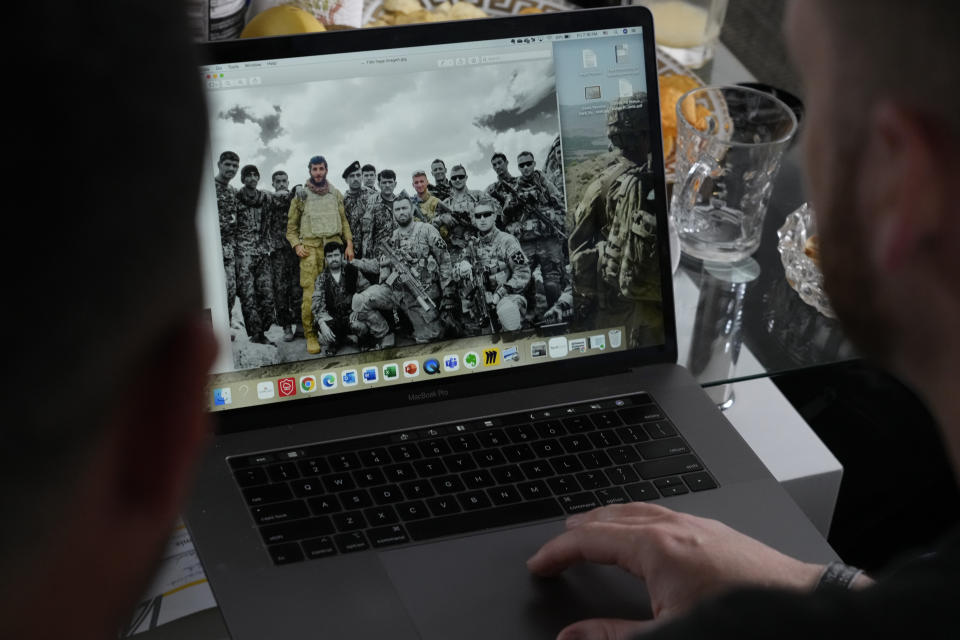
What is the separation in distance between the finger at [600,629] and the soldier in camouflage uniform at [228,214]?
0.38 m

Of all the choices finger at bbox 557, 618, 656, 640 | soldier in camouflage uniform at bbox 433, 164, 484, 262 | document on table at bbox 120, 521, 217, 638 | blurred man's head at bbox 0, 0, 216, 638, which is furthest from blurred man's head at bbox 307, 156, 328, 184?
blurred man's head at bbox 0, 0, 216, 638

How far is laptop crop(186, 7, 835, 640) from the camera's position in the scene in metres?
0.87

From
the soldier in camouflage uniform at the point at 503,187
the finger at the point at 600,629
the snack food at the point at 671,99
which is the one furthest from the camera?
the snack food at the point at 671,99

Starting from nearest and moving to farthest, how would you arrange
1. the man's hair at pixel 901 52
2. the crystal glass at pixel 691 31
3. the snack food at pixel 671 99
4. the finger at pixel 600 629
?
1. the man's hair at pixel 901 52
2. the finger at pixel 600 629
3. the snack food at pixel 671 99
4. the crystal glass at pixel 691 31

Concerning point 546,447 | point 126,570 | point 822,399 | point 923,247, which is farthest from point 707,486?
point 822,399

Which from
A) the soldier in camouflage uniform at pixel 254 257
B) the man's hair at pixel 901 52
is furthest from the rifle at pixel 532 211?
the man's hair at pixel 901 52

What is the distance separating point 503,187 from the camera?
976 millimetres

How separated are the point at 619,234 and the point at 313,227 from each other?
0.90ft

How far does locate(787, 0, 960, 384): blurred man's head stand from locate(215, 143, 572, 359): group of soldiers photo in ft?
1.31

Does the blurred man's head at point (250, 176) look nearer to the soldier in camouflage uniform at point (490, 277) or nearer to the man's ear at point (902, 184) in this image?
the soldier in camouflage uniform at point (490, 277)

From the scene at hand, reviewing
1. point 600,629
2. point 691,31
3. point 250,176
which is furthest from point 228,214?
point 691,31

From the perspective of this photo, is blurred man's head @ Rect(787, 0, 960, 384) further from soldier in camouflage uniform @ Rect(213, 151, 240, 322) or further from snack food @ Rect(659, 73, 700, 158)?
snack food @ Rect(659, 73, 700, 158)

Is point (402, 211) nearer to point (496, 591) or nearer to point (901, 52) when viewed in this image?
point (496, 591)

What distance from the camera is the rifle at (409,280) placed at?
96 cm
